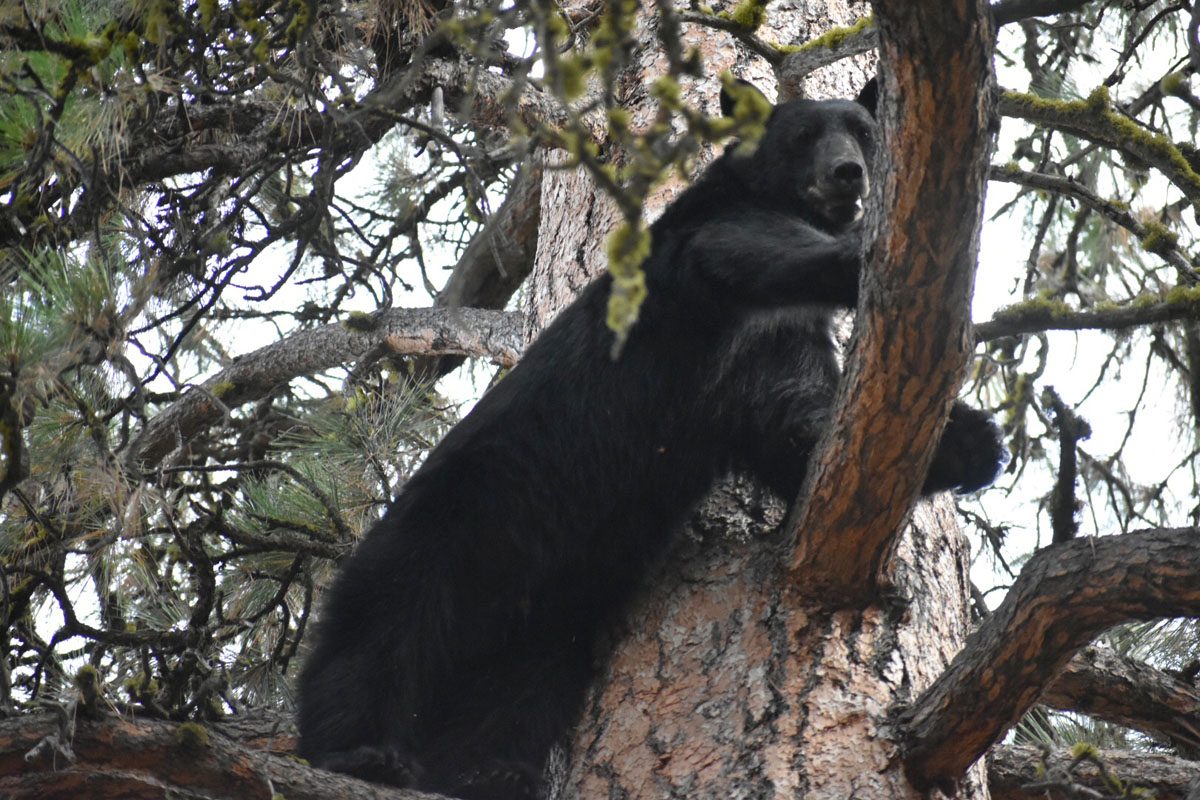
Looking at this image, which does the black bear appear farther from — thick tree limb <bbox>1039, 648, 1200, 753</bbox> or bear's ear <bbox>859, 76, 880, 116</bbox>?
bear's ear <bbox>859, 76, 880, 116</bbox>

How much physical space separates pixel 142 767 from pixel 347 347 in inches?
125

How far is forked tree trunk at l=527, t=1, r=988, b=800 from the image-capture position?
282cm

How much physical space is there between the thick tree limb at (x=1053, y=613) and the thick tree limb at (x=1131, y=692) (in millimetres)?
1123

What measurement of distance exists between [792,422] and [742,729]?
0.95m

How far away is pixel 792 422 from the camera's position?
339 cm

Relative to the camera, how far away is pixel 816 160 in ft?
13.1

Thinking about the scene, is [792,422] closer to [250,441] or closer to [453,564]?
[453,564]

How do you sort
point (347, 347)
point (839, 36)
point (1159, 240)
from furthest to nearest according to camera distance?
point (347, 347), point (839, 36), point (1159, 240)

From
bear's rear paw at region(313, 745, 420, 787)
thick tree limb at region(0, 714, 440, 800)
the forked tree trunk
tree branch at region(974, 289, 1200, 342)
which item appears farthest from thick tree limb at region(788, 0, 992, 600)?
thick tree limb at region(0, 714, 440, 800)

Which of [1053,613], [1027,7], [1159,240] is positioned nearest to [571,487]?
[1053,613]

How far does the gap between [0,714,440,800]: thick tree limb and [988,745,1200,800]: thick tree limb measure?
2.12m

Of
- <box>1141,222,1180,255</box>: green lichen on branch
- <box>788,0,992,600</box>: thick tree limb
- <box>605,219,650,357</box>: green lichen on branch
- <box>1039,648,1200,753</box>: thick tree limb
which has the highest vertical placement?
<box>1141,222,1180,255</box>: green lichen on branch

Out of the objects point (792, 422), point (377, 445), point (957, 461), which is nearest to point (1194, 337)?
point (957, 461)

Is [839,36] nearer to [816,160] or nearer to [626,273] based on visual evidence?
[816,160]
